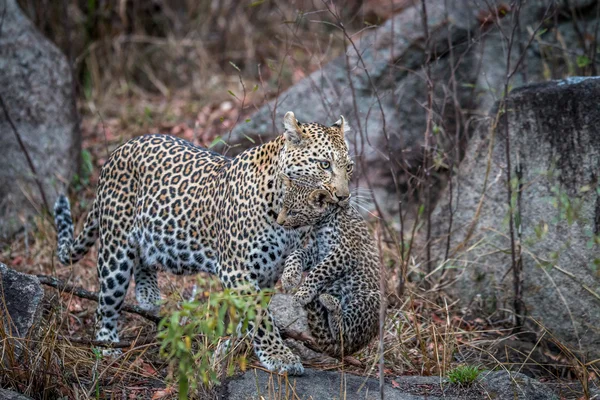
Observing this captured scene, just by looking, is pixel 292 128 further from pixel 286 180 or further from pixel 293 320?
pixel 293 320

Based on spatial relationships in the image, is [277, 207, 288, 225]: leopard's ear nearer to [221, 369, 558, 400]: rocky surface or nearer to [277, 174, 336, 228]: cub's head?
[277, 174, 336, 228]: cub's head

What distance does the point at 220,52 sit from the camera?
46.1ft

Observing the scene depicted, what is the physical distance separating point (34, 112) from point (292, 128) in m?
5.67

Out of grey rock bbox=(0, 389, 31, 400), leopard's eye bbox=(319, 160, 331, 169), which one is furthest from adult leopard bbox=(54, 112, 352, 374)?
grey rock bbox=(0, 389, 31, 400)

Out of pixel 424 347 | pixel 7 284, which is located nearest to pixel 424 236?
pixel 424 347

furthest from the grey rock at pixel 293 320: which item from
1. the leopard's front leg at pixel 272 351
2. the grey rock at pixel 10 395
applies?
the grey rock at pixel 10 395

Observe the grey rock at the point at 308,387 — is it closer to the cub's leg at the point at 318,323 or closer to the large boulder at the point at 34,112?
the cub's leg at the point at 318,323

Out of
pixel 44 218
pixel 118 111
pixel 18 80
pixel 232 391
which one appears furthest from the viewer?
pixel 118 111

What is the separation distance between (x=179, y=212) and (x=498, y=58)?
552cm

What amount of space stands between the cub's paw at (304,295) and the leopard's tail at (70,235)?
2.31 metres

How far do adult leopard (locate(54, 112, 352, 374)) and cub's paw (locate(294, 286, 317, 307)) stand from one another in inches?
10.1

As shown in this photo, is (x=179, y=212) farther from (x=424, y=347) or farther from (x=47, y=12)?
(x=47, y=12)

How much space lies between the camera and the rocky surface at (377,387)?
18.3ft

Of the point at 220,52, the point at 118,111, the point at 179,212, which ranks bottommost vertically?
the point at 118,111
